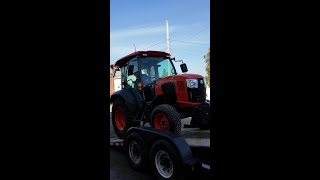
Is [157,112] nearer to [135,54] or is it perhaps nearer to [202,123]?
[202,123]

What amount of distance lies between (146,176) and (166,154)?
2.43 ft

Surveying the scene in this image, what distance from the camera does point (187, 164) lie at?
11.6 ft

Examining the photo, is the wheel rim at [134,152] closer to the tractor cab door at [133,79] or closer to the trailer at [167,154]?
the trailer at [167,154]

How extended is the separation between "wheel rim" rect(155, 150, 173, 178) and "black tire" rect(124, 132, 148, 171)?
36cm

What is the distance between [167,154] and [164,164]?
0.25 m

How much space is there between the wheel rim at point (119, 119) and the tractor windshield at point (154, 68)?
1.02 m

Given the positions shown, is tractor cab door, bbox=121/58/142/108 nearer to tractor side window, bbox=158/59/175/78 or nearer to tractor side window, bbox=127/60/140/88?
tractor side window, bbox=127/60/140/88

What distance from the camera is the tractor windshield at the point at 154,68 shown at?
651 cm

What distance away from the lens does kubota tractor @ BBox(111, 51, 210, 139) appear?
5992mm

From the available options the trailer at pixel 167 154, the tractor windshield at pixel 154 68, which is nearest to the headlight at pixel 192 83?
the tractor windshield at pixel 154 68
